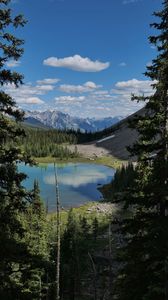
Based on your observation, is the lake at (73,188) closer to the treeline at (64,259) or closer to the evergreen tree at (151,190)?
the treeline at (64,259)

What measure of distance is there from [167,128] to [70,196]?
384 feet

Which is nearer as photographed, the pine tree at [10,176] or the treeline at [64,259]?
the pine tree at [10,176]

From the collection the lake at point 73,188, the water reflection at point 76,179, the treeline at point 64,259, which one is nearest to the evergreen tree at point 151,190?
the treeline at point 64,259

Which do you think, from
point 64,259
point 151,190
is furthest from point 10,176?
point 64,259

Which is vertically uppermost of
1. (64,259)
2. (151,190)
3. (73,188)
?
Answer: (151,190)

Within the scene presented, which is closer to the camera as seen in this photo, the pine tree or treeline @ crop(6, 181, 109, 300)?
the pine tree

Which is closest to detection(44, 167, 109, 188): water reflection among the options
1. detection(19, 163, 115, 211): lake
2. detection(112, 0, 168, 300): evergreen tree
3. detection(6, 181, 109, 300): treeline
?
detection(19, 163, 115, 211): lake

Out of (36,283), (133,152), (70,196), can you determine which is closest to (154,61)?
(133,152)

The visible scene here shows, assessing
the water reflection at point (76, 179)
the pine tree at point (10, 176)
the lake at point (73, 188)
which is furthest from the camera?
the water reflection at point (76, 179)

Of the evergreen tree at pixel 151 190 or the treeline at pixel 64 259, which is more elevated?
the evergreen tree at pixel 151 190

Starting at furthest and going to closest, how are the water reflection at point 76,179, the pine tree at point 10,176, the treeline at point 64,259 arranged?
the water reflection at point 76,179, the treeline at point 64,259, the pine tree at point 10,176

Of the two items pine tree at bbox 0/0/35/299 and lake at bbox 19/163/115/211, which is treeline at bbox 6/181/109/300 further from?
lake at bbox 19/163/115/211

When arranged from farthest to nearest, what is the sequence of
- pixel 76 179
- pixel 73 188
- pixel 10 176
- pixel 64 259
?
pixel 76 179 → pixel 73 188 → pixel 64 259 → pixel 10 176

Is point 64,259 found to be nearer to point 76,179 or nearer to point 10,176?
point 10,176
